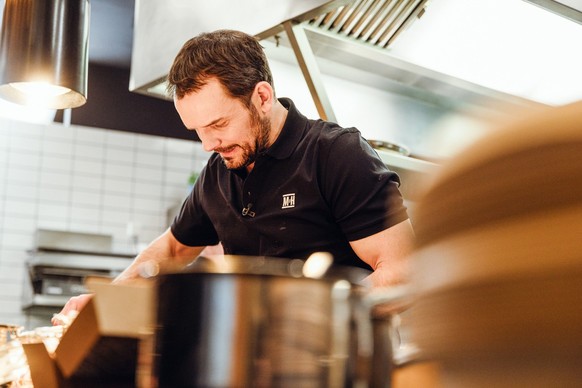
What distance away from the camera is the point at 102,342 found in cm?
70

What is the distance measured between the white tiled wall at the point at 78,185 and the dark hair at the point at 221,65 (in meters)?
4.54

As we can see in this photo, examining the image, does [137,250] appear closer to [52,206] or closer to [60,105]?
[52,206]

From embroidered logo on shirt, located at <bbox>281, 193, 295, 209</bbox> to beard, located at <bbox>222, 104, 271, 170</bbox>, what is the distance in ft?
0.45

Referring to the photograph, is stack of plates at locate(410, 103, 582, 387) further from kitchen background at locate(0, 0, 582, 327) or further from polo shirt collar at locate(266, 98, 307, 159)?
kitchen background at locate(0, 0, 582, 327)

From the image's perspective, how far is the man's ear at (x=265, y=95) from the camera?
70.2 inches

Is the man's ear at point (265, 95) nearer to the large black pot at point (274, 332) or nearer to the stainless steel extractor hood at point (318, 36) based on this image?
the stainless steel extractor hood at point (318, 36)

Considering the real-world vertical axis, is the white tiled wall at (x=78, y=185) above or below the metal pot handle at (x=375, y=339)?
above

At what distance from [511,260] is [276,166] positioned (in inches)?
59.1

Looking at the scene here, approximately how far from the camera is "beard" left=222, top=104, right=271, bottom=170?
1.78 meters

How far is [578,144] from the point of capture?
10.4 inches

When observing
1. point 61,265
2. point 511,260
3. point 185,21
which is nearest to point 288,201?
point 185,21

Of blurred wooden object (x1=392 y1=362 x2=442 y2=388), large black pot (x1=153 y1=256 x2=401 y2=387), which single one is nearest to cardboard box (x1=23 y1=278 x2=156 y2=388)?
large black pot (x1=153 y1=256 x2=401 y2=387)

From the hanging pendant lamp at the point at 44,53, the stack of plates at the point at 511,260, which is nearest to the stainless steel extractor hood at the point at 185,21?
the hanging pendant lamp at the point at 44,53

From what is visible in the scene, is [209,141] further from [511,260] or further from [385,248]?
[511,260]
